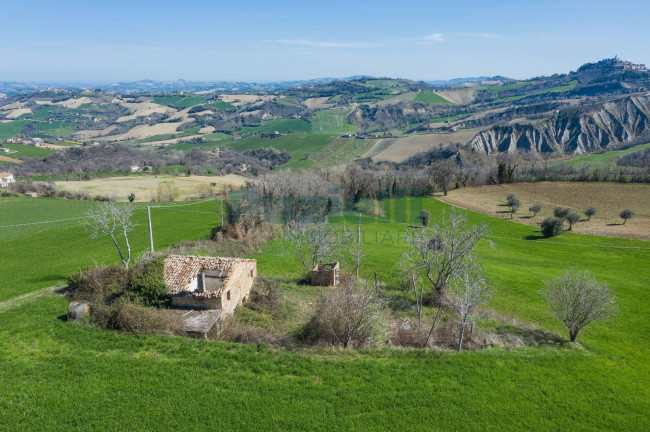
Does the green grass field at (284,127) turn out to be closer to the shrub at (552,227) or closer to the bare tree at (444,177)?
the bare tree at (444,177)

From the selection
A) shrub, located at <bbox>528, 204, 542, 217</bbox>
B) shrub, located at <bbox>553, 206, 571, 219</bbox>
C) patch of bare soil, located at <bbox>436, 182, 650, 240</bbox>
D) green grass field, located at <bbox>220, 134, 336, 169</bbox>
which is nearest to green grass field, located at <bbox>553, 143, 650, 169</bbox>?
patch of bare soil, located at <bbox>436, 182, 650, 240</bbox>

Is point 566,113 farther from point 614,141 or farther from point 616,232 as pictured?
point 616,232

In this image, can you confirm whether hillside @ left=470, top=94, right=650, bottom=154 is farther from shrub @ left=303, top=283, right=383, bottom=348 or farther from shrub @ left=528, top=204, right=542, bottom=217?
shrub @ left=303, top=283, right=383, bottom=348

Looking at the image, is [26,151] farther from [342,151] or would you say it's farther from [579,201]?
[579,201]

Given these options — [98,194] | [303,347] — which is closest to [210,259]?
[303,347]

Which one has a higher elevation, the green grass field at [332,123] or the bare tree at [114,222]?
the green grass field at [332,123]

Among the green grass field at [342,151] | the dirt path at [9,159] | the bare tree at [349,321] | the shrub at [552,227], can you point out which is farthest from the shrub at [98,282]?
the dirt path at [9,159]

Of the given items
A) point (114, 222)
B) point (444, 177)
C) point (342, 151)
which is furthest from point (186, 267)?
point (342, 151)
